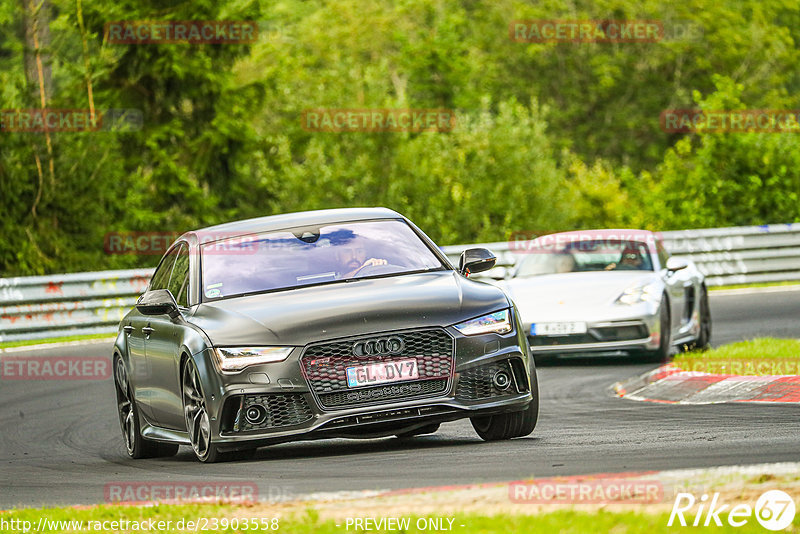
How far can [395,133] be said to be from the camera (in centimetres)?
4234

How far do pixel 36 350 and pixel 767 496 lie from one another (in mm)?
16053

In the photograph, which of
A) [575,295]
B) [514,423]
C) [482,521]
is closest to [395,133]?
[575,295]

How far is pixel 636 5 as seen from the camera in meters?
64.0

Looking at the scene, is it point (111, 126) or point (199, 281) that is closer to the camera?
point (199, 281)

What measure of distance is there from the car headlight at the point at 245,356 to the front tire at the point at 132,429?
191 cm

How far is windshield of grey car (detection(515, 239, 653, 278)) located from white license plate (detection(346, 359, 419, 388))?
8.30 meters

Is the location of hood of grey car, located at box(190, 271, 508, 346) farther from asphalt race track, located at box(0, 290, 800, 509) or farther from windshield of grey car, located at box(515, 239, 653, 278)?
windshield of grey car, located at box(515, 239, 653, 278)

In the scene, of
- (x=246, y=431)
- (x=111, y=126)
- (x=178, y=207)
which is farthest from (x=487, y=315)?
(x=178, y=207)

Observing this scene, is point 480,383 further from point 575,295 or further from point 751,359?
point 575,295

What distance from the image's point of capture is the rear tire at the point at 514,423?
9.31m

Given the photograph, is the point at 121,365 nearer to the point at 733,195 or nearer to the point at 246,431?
the point at 246,431

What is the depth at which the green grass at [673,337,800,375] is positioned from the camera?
12.6 metres

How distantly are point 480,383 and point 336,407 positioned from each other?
2.93ft

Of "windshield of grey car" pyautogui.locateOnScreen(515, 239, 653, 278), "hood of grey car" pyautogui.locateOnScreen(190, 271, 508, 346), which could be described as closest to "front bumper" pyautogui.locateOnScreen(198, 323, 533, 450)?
"hood of grey car" pyautogui.locateOnScreen(190, 271, 508, 346)
